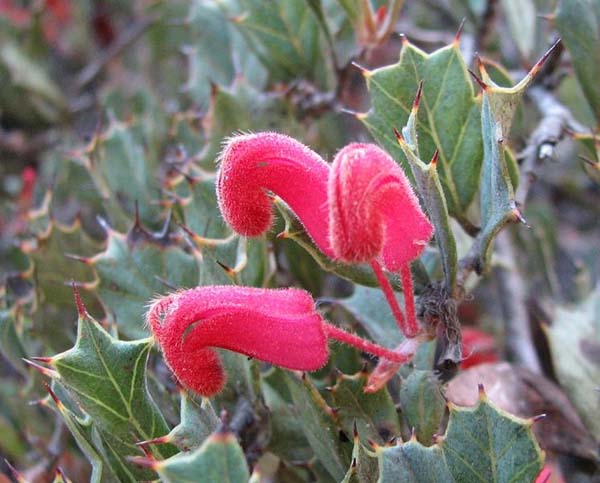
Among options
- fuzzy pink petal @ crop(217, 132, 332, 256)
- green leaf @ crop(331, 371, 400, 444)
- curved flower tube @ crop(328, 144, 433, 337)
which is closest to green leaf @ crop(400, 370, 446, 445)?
green leaf @ crop(331, 371, 400, 444)

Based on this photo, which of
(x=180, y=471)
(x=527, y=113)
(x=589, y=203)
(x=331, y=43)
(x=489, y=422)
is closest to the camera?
Answer: (x=180, y=471)

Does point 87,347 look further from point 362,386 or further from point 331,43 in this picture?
point 331,43

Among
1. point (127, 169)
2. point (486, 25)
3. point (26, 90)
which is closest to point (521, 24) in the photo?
point (486, 25)

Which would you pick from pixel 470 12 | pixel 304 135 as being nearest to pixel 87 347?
pixel 304 135

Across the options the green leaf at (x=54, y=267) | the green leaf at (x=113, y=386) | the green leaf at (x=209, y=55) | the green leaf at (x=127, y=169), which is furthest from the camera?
the green leaf at (x=209, y=55)

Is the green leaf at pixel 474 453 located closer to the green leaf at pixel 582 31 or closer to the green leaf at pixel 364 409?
the green leaf at pixel 364 409

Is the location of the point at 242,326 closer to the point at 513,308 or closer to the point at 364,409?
the point at 364,409

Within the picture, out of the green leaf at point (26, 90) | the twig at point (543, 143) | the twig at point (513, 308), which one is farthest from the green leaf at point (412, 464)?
the green leaf at point (26, 90)
